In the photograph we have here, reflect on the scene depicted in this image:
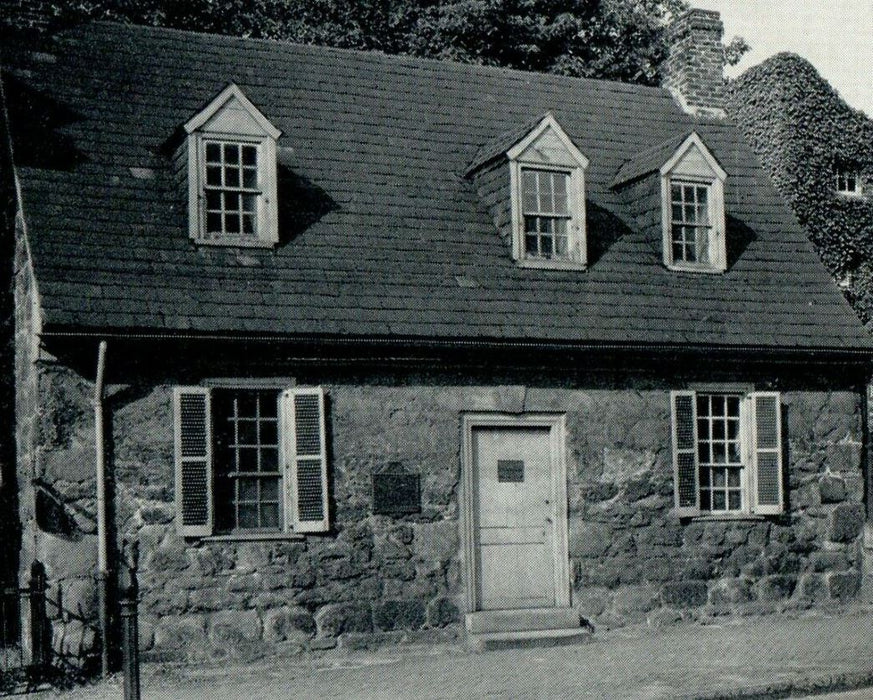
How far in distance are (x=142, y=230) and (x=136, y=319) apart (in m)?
1.46

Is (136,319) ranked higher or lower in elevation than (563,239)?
lower

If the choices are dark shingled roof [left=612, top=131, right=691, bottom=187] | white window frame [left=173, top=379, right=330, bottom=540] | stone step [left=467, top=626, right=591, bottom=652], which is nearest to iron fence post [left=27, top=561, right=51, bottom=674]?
white window frame [left=173, top=379, right=330, bottom=540]

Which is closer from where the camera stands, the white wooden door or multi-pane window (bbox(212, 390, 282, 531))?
multi-pane window (bbox(212, 390, 282, 531))

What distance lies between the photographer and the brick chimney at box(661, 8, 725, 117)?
739 inches

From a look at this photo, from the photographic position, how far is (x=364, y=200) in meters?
14.9

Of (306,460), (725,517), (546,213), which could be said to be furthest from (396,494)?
(725,517)

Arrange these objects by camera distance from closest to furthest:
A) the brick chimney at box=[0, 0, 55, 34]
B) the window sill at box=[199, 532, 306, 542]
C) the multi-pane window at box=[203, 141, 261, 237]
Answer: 1. the window sill at box=[199, 532, 306, 542]
2. the multi-pane window at box=[203, 141, 261, 237]
3. the brick chimney at box=[0, 0, 55, 34]

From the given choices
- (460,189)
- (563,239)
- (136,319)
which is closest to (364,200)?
(460,189)

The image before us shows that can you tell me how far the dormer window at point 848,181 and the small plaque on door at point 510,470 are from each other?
47.5ft

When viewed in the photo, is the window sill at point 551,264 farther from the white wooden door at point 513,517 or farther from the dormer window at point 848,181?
the dormer window at point 848,181

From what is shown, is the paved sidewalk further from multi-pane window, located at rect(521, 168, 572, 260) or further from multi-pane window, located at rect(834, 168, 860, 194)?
multi-pane window, located at rect(834, 168, 860, 194)

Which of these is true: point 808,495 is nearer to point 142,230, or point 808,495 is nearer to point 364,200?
point 364,200

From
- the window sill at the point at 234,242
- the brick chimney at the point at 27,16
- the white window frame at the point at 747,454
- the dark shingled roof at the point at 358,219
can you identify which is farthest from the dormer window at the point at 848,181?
the brick chimney at the point at 27,16

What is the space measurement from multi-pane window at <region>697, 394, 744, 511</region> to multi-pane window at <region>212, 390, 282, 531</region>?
532cm
